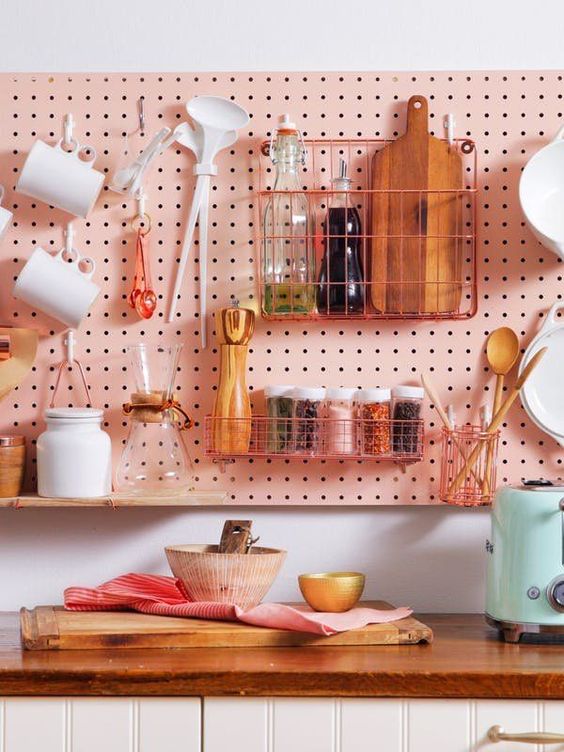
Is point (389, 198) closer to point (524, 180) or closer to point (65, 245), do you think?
point (524, 180)

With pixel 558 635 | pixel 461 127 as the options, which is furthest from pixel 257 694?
pixel 461 127

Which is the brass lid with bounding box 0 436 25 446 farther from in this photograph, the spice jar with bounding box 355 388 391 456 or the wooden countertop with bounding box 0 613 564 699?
the spice jar with bounding box 355 388 391 456

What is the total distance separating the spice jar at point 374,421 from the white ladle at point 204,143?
366 mm

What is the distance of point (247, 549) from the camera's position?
2.04 metres

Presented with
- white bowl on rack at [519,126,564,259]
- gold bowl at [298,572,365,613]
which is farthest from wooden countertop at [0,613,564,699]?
white bowl on rack at [519,126,564,259]

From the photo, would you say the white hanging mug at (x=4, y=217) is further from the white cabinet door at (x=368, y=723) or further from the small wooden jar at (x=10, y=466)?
the white cabinet door at (x=368, y=723)

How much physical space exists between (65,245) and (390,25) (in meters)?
0.82

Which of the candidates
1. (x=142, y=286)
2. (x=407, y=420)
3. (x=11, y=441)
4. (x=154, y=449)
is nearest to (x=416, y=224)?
(x=407, y=420)

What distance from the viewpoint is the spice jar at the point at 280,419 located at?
6.87 feet

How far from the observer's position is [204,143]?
7.17ft

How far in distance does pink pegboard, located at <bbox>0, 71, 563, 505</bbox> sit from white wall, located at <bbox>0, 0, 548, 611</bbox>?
2.0 inches

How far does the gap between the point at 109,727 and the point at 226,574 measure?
360mm

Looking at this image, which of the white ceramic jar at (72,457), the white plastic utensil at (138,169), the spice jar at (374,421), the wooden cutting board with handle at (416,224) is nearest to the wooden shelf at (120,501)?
the white ceramic jar at (72,457)

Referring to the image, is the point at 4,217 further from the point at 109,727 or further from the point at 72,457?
the point at 109,727
